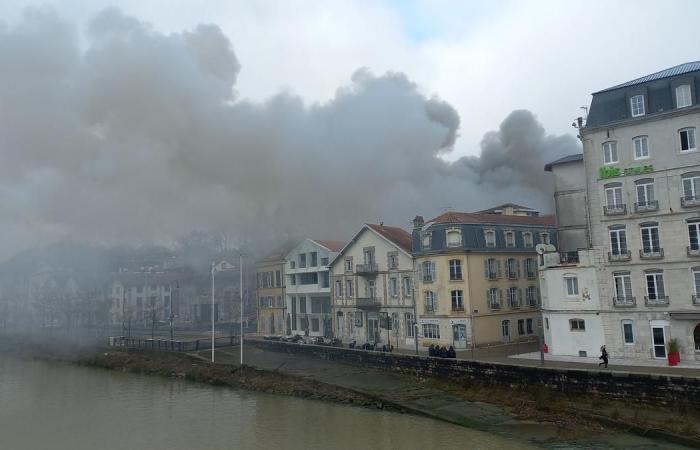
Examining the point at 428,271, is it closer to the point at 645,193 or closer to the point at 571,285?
the point at 571,285

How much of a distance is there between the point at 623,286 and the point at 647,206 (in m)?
5.35

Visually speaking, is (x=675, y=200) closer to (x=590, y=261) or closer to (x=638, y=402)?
(x=590, y=261)

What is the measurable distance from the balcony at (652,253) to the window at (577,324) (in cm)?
578

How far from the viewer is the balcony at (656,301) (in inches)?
1316

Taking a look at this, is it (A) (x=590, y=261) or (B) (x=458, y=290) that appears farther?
(B) (x=458, y=290)

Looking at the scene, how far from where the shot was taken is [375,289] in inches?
2104

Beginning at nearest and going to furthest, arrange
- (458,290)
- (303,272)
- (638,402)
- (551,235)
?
(638,402), (458,290), (551,235), (303,272)

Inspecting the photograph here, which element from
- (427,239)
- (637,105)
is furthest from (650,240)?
(427,239)

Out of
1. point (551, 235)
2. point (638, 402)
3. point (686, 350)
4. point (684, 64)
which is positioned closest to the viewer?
point (638, 402)

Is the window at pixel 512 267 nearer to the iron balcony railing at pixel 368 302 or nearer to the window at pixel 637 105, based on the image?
the iron balcony railing at pixel 368 302

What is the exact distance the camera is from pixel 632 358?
3438 cm

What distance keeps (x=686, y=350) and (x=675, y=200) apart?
29.6 feet

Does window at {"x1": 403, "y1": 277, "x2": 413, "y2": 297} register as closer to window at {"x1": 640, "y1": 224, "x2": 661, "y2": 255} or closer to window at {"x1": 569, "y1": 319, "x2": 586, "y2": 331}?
window at {"x1": 569, "y1": 319, "x2": 586, "y2": 331}

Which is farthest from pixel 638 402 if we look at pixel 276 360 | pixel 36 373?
pixel 36 373
